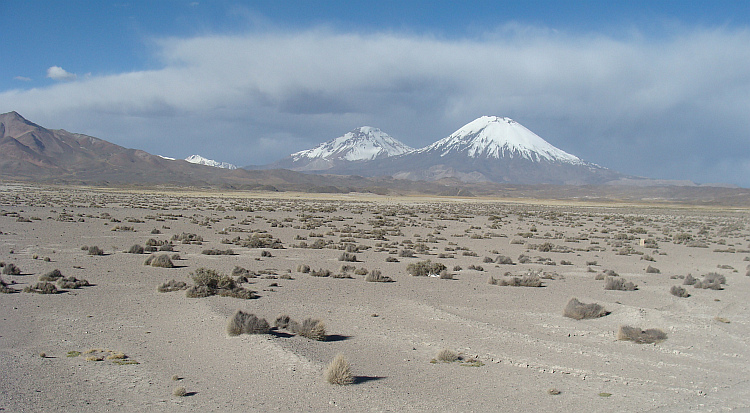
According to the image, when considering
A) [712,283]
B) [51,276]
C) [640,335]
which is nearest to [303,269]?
[51,276]

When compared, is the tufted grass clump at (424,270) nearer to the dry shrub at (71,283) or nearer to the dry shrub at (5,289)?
the dry shrub at (71,283)

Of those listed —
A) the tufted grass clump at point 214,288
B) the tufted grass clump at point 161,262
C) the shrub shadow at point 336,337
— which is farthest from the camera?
the tufted grass clump at point 161,262

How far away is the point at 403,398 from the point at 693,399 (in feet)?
13.7

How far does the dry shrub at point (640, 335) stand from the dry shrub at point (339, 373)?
619cm

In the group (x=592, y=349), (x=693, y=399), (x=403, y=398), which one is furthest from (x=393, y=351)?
(x=693, y=399)

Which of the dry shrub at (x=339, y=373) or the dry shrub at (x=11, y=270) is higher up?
the dry shrub at (x=339, y=373)

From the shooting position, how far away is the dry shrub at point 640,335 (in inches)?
436

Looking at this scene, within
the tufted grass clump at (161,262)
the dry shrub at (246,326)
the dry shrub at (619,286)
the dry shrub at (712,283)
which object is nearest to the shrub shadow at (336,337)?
the dry shrub at (246,326)

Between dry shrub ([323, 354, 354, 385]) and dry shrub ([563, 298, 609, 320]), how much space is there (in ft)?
22.9

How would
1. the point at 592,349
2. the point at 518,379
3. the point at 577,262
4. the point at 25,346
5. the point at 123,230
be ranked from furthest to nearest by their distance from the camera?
the point at 123,230 < the point at 577,262 < the point at 592,349 < the point at 25,346 < the point at 518,379

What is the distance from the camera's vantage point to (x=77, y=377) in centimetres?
807

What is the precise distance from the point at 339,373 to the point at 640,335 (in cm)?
672

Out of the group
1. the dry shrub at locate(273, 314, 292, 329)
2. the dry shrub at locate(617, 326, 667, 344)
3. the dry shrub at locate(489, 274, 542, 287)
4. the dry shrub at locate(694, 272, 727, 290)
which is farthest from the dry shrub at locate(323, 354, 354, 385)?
the dry shrub at locate(694, 272, 727, 290)

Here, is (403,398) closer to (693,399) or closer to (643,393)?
(643,393)
